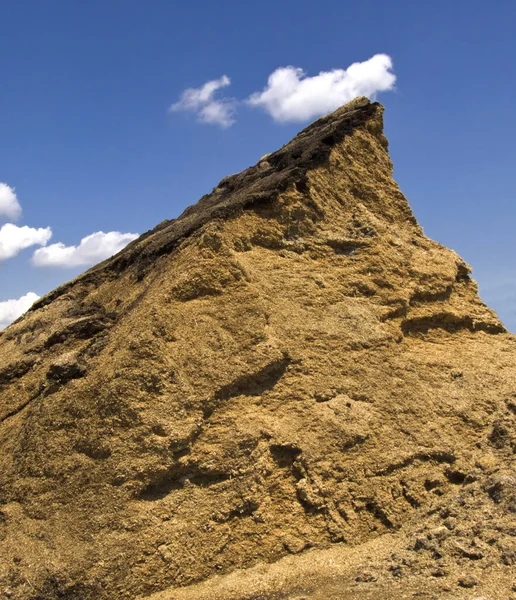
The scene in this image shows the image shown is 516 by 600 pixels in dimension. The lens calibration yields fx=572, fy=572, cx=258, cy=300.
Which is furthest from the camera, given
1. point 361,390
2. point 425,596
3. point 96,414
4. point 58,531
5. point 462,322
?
point 462,322

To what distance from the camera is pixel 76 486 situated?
6828mm

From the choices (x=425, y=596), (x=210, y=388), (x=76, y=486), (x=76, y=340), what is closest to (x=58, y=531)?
(x=76, y=486)

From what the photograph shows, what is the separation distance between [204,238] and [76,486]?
12.9 feet

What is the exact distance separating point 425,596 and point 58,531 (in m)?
4.13

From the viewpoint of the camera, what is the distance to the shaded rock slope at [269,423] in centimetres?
657

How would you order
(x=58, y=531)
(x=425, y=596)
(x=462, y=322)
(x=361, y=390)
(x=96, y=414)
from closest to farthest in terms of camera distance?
(x=425, y=596), (x=58, y=531), (x=96, y=414), (x=361, y=390), (x=462, y=322)

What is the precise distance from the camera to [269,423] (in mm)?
7582

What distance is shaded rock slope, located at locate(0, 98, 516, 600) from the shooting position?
259 inches

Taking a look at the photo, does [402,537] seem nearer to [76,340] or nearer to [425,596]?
[425,596]

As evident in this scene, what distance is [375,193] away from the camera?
10.6 meters

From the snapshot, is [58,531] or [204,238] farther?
[204,238]

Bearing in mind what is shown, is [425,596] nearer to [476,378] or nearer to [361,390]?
[361,390]

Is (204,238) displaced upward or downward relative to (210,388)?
upward

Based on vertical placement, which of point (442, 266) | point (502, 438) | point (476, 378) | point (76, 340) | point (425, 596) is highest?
point (76, 340)
